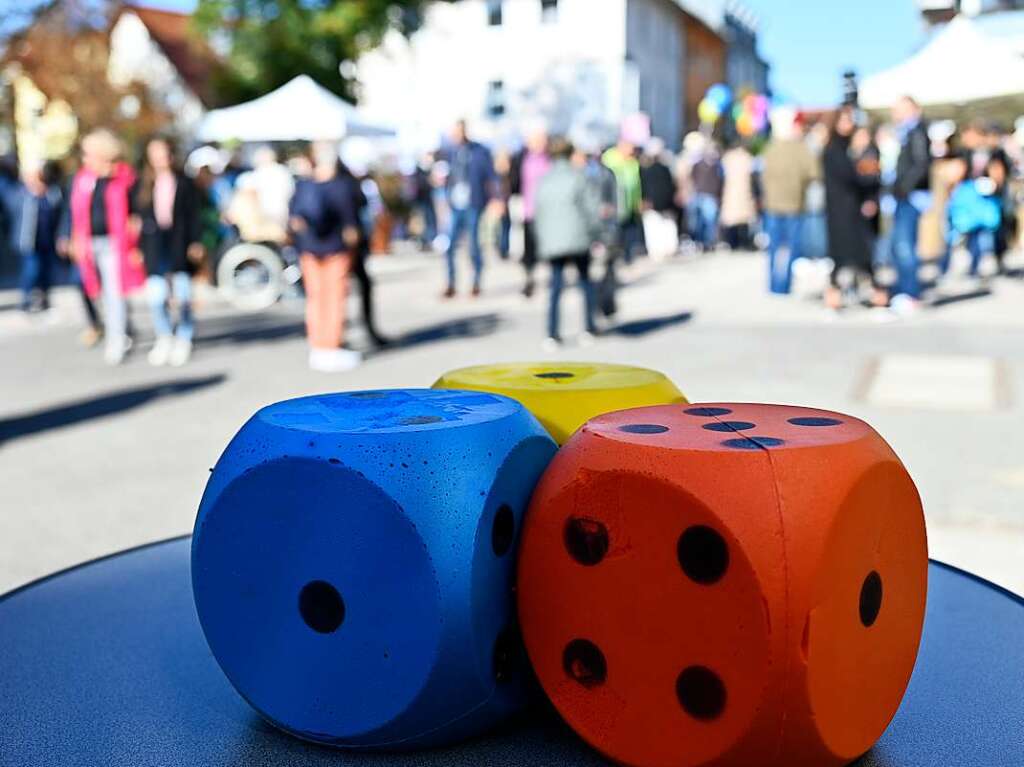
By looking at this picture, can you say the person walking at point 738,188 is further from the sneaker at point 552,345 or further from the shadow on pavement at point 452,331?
the sneaker at point 552,345

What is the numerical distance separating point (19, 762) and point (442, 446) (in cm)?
125

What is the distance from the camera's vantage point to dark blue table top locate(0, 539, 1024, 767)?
9.27 ft

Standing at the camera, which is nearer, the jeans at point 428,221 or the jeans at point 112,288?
the jeans at point 112,288

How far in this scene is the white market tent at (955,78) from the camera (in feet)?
47.2

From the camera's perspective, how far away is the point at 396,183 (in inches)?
1142

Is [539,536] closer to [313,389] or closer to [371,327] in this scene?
[313,389]

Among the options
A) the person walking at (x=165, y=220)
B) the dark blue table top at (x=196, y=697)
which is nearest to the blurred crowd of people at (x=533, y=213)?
the person walking at (x=165, y=220)

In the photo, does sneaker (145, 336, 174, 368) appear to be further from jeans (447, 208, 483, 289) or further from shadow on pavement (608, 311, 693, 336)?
jeans (447, 208, 483, 289)

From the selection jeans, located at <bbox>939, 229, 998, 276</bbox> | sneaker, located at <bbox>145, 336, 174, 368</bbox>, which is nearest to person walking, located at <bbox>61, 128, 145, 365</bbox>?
sneaker, located at <bbox>145, 336, 174, 368</bbox>

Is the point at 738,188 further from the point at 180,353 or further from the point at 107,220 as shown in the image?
the point at 107,220

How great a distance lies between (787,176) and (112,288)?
715 centimetres

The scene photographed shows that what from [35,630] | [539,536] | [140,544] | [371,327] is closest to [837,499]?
[539,536]

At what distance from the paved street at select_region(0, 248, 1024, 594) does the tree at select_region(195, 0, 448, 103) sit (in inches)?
914

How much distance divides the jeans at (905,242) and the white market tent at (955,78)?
2.84 meters
